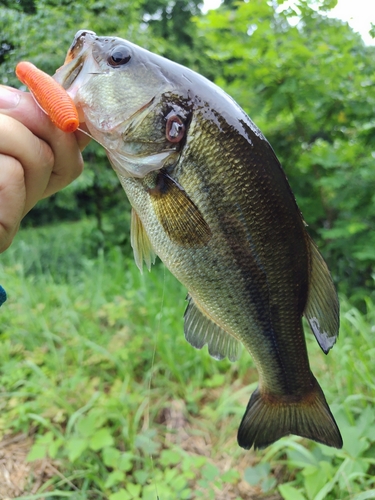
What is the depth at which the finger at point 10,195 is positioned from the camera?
0.96m

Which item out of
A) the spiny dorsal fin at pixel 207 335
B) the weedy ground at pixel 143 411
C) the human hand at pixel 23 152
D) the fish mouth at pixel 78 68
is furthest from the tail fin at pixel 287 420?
the fish mouth at pixel 78 68

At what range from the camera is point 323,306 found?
3.80 feet

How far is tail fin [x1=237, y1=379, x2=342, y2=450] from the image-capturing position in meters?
1.20

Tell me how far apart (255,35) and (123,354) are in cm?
260

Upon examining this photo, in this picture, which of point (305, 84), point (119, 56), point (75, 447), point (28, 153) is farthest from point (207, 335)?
point (305, 84)

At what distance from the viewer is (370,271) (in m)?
3.56

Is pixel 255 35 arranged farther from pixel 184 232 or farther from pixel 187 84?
pixel 184 232

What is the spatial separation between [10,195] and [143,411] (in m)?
1.68

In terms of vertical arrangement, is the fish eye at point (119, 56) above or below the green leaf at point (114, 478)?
above

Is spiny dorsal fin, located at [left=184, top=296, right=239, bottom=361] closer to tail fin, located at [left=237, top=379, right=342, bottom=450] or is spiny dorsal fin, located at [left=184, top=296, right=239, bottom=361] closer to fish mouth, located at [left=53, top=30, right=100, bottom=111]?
tail fin, located at [left=237, top=379, right=342, bottom=450]

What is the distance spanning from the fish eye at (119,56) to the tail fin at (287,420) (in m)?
1.09

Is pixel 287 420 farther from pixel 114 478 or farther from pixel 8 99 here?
pixel 8 99

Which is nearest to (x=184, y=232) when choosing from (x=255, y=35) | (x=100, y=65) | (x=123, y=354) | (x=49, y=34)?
(x=100, y=65)

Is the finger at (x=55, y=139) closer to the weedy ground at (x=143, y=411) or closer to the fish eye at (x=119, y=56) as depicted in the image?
the fish eye at (x=119, y=56)
